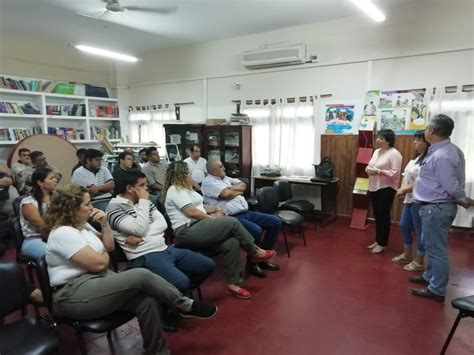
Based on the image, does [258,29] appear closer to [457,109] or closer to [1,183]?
[457,109]

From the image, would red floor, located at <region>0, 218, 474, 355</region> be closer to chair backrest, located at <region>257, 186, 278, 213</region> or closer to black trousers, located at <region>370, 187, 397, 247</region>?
black trousers, located at <region>370, 187, 397, 247</region>

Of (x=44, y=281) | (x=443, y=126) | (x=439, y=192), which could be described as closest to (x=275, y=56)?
(x=443, y=126)

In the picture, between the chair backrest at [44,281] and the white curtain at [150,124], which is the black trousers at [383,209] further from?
the white curtain at [150,124]

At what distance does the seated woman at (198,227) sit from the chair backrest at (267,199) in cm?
95

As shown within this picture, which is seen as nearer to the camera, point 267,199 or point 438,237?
point 438,237

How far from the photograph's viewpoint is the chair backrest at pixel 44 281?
5.55 feet

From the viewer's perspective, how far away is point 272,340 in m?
2.17

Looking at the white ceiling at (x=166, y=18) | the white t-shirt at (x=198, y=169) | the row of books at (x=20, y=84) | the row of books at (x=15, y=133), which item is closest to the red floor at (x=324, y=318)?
the white t-shirt at (x=198, y=169)

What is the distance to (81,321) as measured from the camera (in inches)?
66.0

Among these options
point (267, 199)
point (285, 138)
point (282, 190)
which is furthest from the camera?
point (285, 138)

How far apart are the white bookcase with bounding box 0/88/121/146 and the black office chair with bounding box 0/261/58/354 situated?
195 inches

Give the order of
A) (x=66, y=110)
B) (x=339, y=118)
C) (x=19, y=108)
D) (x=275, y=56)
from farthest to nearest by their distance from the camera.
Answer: (x=66, y=110)
(x=19, y=108)
(x=275, y=56)
(x=339, y=118)

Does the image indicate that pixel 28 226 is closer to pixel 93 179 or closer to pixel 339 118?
pixel 93 179

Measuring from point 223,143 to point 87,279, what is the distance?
430 centimetres
